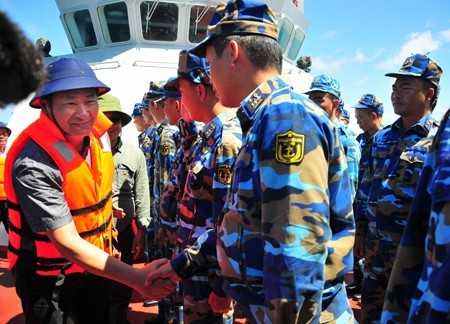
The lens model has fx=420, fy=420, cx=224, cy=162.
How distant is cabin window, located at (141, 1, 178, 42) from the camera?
9609 mm

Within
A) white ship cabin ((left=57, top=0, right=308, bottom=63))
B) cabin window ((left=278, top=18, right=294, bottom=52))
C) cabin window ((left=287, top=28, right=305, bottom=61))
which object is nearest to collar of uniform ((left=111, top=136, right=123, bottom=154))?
white ship cabin ((left=57, top=0, right=308, bottom=63))

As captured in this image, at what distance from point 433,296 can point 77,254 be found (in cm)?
155

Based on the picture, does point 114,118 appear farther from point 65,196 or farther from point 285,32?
point 285,32

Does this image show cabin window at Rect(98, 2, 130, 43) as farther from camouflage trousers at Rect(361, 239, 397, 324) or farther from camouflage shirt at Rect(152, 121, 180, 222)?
camouflage trousers at Rect(361, 239, 397, 324)

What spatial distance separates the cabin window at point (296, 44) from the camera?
40.9 feet

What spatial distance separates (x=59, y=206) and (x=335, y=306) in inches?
50.1

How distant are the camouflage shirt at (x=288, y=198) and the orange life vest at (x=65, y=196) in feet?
3.38

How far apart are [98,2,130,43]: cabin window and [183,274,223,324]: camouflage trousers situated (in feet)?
28.3

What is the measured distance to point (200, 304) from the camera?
7.86 ft

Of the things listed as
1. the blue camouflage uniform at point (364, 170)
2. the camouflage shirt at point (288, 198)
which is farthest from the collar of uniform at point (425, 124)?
the camouflage shirt at point (288, 198)

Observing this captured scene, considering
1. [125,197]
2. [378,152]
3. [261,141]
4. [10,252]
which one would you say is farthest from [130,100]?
[261,141]

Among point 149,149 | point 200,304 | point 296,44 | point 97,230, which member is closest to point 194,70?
point 97,230

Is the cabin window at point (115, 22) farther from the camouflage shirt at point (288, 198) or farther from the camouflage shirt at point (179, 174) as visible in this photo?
the camouflage shirt at point (288, 198)

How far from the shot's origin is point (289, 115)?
1267 millimetres
